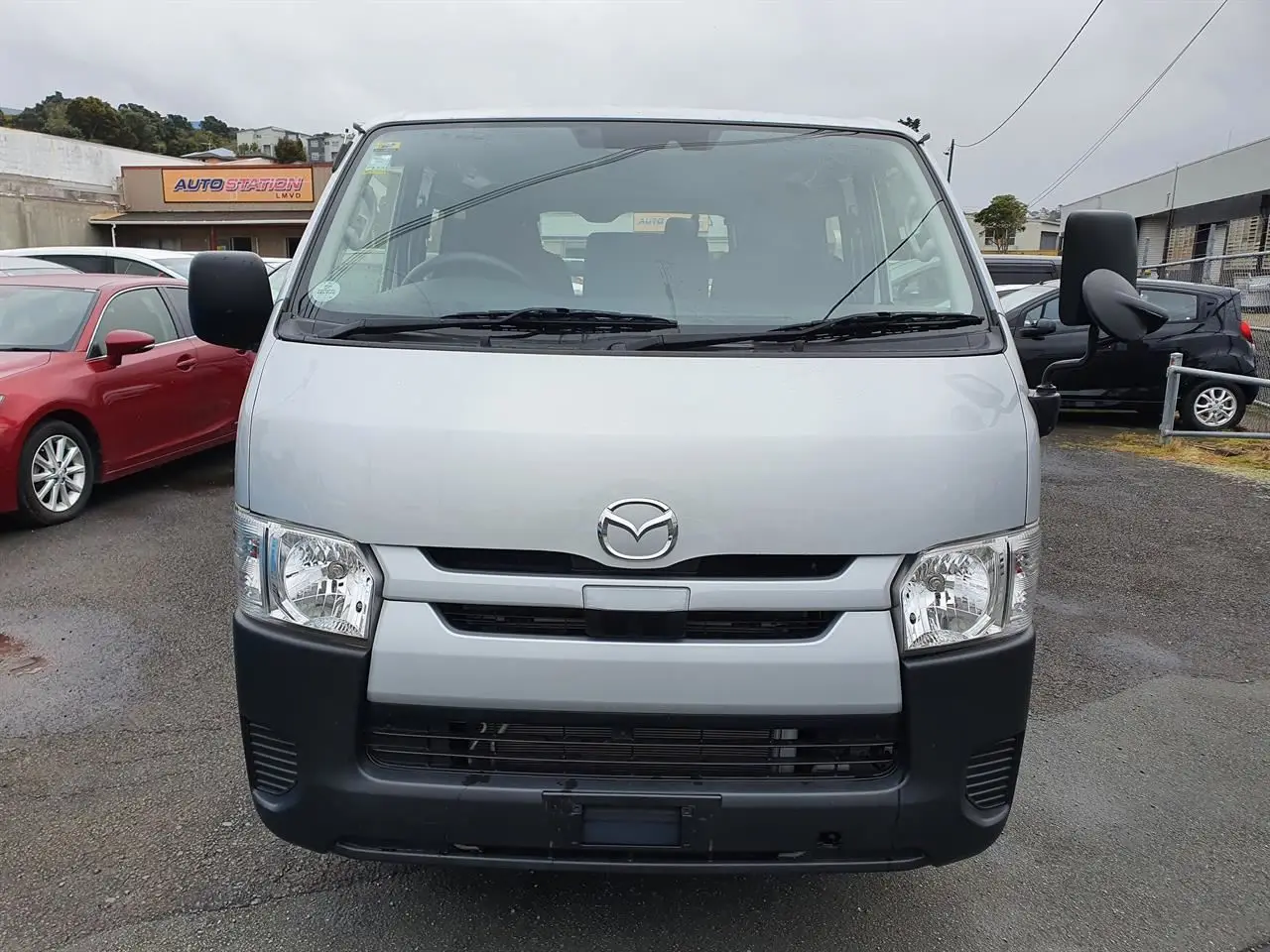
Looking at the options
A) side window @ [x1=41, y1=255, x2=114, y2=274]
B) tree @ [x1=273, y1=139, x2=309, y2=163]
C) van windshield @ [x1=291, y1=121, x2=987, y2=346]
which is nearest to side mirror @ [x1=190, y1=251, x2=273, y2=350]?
van windshield @ [x1=291, y1=121, x2=987, y2=346]

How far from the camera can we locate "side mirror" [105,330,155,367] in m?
6.49

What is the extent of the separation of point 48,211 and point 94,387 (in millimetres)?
32415

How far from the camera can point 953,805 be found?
7.02 ft

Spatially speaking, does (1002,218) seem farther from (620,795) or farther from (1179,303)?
(620,795)

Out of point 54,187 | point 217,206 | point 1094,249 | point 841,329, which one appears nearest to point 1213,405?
point 1094,249

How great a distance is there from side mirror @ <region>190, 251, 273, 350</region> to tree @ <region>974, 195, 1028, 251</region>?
56373 mm

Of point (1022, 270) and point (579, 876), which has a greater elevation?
point (1022, 270)

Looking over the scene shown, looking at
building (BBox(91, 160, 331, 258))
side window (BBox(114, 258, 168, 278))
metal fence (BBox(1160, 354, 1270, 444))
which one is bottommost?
metal fence (BBox(1160, 354, 1270, 444))

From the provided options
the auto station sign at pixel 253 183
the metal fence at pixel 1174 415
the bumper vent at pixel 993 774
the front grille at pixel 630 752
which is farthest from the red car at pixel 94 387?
the auto station sign at pixel 253 183

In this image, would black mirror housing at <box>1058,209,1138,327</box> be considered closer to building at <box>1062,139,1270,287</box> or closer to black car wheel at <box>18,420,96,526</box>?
black car wheel at <box>18,420,96,526</box>

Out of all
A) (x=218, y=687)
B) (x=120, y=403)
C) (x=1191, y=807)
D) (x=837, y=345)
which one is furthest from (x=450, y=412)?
(x=120, y=403)

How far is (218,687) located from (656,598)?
2.68m

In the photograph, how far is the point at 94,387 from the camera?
6.45 m

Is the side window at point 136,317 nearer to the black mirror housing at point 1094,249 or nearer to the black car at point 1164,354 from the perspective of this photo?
the black mirror housing at point 1094,249
